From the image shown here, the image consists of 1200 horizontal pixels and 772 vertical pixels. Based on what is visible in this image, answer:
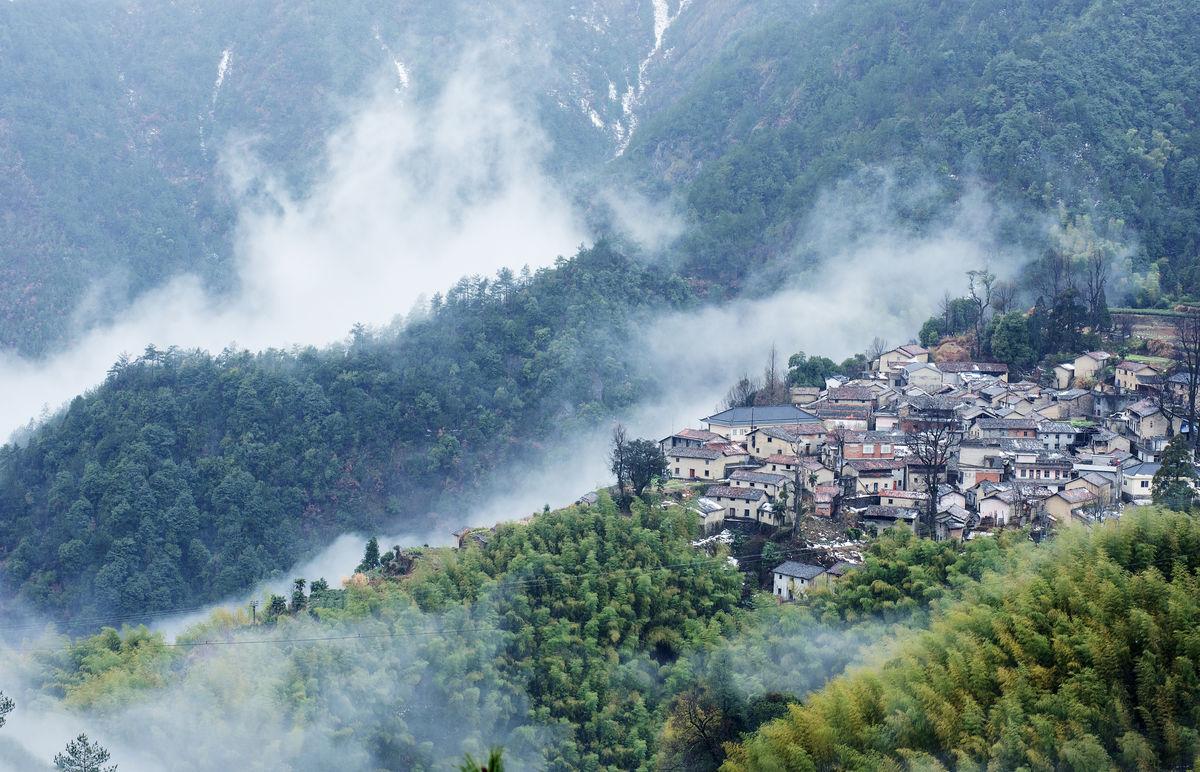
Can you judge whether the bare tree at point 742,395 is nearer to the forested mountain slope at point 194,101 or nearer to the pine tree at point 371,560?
the pine tree at point 371,560

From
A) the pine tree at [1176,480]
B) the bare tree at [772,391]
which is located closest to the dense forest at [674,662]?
the pine tree at [1176,480]

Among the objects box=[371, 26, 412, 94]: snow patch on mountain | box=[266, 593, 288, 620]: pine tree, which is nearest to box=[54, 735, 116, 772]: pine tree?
box=[266, 593, 288, 620]: pine tree

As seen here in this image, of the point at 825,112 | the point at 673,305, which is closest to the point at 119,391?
the point at 673,305

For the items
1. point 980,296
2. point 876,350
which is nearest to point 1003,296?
point 980,296

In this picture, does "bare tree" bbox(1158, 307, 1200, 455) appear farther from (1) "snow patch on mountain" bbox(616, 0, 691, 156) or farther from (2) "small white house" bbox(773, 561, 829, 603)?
(1) "snow patch on mountain" bbox(616, 0, 691, 156)

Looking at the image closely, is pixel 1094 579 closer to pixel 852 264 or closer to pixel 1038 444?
pixel 1038 444

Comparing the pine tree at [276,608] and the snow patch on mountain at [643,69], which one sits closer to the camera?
the pine tree at [276,608]
